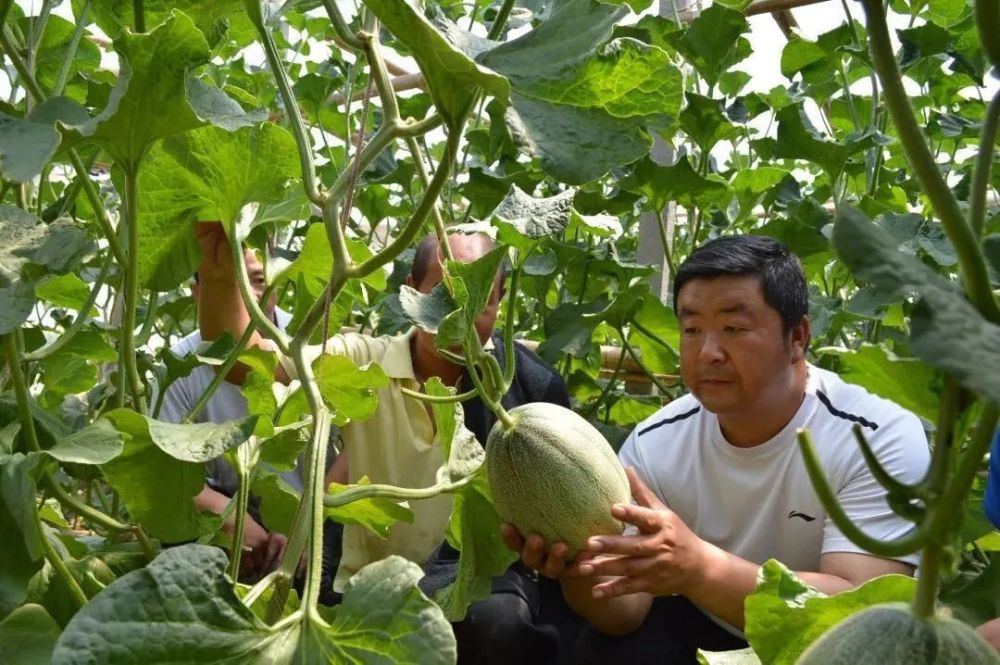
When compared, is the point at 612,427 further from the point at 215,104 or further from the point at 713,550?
the point at 215,104

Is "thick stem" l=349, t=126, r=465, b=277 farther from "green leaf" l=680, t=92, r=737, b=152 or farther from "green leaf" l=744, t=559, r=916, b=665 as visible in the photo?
"green leaf" l=680, t=92, r=737, b=152

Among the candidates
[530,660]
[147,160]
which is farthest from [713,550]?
[147,160]

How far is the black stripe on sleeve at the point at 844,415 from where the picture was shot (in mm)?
1535

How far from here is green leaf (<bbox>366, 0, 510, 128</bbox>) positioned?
1.90ft

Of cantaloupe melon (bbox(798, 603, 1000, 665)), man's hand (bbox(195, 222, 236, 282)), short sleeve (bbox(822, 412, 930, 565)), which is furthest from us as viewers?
short sleeve (bbox(822, 412, 930, 565))

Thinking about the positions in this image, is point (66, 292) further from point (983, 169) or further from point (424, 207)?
point (983, 169)

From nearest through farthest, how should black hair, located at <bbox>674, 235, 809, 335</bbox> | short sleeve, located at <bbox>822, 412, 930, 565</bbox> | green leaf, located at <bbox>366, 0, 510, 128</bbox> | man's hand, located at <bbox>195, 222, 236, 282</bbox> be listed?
green leaf, located at <bbox>366, 0, 510, 128</bbox>, man's hand, located at <bbox>195, 222, 236, 282</bbox>, short sleeve, located at <bbox>822, 412, 930, 565</bbox>, black hair, located at <bbox>674, 235, 809, 335</bbox>

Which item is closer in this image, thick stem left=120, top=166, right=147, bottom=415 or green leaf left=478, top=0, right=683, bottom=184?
green leaf left=478, top=0, right=683, bottom=184

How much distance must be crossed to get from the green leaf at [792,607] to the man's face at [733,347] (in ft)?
2.82

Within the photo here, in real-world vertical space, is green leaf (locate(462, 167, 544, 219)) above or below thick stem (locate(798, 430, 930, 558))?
above

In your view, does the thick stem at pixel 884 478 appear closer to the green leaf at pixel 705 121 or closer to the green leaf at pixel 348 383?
the green leaf at pixel 348 383

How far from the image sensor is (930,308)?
363 mm

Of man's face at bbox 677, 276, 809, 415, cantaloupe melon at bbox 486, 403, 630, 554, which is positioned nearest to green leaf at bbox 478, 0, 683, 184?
cantaloupe melon at bbox 486, 403, 630, 554

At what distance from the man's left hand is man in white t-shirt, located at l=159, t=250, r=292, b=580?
2.00 ft
